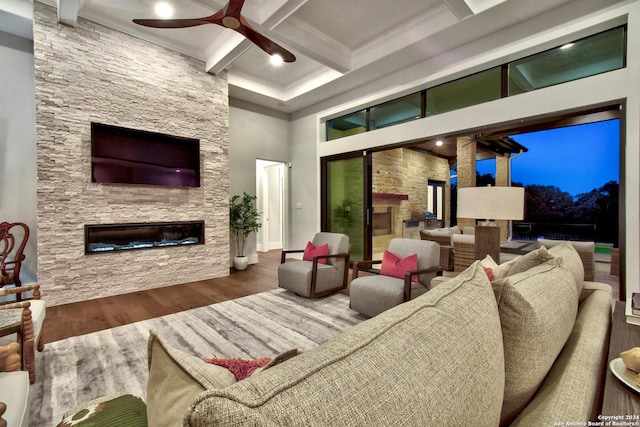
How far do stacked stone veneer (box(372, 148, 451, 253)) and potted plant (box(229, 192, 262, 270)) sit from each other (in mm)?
2928

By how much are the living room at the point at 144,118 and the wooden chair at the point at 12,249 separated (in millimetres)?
144

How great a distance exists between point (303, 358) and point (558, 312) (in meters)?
0.94

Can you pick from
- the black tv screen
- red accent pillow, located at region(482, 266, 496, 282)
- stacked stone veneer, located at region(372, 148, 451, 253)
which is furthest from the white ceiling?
red accent pillow, located at region(482, 266, 496, 282)

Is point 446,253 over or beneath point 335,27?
beneath

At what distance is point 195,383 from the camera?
22.4 inches

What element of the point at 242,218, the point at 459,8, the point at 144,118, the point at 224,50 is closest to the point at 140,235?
the point at 144,118

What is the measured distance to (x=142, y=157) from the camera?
163 inches

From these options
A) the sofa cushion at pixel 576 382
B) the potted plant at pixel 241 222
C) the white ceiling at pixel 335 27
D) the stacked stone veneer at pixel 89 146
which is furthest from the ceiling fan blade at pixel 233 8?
the potted plant at pixel 241 222

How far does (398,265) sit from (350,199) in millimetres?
2769

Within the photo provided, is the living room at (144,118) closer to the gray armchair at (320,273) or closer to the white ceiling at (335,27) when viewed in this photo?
the white ceiling at (335,27)

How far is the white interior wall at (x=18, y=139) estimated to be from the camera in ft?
11.9

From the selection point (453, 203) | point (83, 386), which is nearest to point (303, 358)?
point (83, 386)

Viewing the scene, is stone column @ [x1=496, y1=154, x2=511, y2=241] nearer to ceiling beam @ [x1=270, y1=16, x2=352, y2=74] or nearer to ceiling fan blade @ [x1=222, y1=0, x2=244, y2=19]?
ceiling beam @ [x1=270, y1=16, x2=352, y2=74]

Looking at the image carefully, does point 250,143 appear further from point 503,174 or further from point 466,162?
point 503,174
